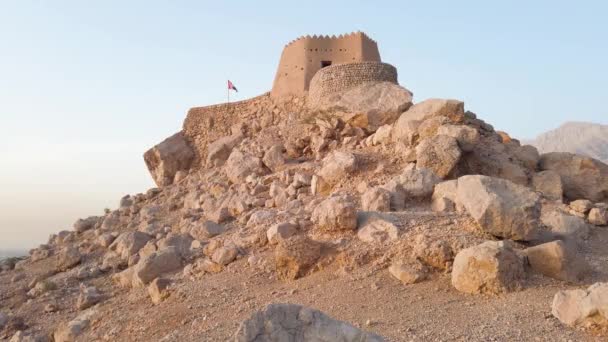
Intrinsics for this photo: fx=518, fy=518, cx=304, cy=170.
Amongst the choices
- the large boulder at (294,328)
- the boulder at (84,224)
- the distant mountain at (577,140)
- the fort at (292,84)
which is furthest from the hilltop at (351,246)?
the distant mountain at (577,140)

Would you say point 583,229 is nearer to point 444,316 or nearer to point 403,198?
point 403,198

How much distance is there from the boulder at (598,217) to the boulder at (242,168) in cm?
634

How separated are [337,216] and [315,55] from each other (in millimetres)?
8712

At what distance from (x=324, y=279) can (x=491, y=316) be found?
2.06 m

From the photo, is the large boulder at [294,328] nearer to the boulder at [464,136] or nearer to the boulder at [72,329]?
the boulder at [72,329]

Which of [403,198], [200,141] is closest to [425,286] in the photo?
[403,198]

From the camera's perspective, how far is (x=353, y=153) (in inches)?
370

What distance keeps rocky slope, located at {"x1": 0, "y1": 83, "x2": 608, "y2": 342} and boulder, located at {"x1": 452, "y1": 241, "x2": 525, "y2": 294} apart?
0.05 ft

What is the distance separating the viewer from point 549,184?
30.9 feet

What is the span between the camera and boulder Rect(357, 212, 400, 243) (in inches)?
263

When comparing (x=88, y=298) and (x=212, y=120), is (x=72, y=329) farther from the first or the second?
(x=212, y=120)

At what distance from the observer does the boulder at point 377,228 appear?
6.68 m

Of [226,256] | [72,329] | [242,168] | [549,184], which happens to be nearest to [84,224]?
[242,168]

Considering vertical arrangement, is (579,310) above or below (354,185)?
below
